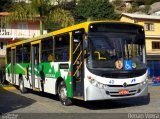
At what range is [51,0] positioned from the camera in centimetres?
2836

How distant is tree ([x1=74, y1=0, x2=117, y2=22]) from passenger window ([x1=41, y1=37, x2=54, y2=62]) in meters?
52.8

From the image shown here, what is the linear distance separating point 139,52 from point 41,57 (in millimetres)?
5261

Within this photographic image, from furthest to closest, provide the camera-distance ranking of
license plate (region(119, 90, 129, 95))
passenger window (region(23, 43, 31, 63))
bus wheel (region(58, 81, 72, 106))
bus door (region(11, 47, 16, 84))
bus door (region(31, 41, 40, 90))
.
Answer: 1. bus door (region(11, 47, 16, 84))
2. passenger window (region(23, 43, 31, 63))
3. bus door (region(31, 41, 40, 90))
4. bus wheel (region(58, 81, 72, 106))
5. license plate (region(119, 90, 129, 95))

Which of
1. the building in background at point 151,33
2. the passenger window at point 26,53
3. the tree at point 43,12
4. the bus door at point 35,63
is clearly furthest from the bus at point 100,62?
the building in background at point 151,33

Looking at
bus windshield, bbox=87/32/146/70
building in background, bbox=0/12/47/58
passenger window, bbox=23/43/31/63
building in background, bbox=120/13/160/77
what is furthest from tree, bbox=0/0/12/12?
bus windshield, bbox=87/32/146/70

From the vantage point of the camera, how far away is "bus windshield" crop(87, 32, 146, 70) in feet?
43.0

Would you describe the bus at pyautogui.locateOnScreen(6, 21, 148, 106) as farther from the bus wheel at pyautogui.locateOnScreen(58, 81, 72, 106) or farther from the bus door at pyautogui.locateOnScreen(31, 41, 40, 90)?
the bus door at pyautogui.locateOnScreen(31, 41, 40, 90)

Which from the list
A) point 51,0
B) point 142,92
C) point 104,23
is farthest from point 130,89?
point 51,0

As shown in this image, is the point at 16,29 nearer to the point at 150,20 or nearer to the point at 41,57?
the point at 150,20

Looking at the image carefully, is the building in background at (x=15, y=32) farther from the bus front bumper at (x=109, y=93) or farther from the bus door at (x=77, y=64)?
the bus front bumper at (x=109, y=93)

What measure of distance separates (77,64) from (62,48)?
133 centimetres

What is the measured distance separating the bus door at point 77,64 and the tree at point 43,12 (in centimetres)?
1450

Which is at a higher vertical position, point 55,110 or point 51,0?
point 51,0

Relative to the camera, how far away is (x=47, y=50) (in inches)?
654
